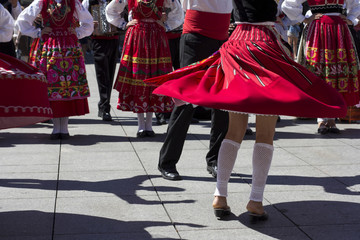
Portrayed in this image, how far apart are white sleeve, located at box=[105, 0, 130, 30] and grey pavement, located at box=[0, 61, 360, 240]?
1357mm

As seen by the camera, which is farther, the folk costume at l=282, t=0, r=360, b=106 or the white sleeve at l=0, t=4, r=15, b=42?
the folk costume at l=282, t=0, r=360, b=106

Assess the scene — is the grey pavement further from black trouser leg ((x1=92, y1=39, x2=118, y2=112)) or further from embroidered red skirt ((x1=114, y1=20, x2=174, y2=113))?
black trouser leg ((x1=92, y1=39, x2=118, y2=112))

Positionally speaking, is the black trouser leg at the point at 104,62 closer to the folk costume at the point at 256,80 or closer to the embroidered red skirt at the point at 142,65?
the embroidered red skirt at the point at 142,65

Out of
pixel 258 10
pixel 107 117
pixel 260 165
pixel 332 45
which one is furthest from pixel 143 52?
pixel 260 165

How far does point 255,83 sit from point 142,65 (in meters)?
3.64

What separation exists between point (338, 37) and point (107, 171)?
11.6 ft

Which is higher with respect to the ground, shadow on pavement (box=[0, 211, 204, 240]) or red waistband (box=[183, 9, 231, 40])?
red waistband (box=[183, 9, 231, 40])

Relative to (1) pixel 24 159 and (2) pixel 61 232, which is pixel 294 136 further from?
(2) pixel 61 232

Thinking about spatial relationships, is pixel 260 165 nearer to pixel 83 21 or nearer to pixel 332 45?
pixel 332 45

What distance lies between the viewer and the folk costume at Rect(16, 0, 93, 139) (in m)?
7.34

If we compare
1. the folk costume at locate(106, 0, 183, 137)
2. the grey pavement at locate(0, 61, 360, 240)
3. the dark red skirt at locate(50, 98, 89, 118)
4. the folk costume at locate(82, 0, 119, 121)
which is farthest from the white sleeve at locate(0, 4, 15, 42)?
the folk costume at locate(82, 0, 119, 121)

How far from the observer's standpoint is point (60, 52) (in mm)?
7414

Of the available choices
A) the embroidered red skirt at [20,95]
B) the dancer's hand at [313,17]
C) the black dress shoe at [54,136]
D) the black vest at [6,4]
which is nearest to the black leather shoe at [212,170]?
the embroidered red skirt at [20,95]

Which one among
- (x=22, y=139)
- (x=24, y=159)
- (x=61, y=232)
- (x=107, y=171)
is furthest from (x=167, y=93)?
(x=22, y=139)
